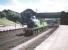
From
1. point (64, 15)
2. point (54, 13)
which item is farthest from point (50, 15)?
point (64, 15)

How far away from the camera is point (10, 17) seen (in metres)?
48.1

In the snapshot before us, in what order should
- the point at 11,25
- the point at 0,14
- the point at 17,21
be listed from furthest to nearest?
1. the point at 0,14
2. the point at 17,21
3. the point at 11,25

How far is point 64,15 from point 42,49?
100045 millimetres

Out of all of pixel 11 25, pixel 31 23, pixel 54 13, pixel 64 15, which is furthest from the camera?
pixel 64 15

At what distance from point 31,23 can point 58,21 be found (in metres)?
85.1

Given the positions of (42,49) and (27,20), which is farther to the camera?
(27,20)

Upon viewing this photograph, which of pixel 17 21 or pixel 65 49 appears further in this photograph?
pixel 17 21

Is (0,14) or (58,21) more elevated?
(0,14)

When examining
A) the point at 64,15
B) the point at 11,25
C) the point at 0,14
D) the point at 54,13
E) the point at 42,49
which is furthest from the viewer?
the point at 64,15

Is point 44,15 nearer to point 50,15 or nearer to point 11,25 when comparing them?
point 50,15

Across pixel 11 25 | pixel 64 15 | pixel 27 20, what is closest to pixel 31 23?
pixel 27 20

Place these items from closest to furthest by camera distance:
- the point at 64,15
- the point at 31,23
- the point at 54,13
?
the point at 31,23
the point at 54,13
the point at 64,15

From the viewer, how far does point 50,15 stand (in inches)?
3947

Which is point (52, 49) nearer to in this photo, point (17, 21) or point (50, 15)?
point (17, 21)
